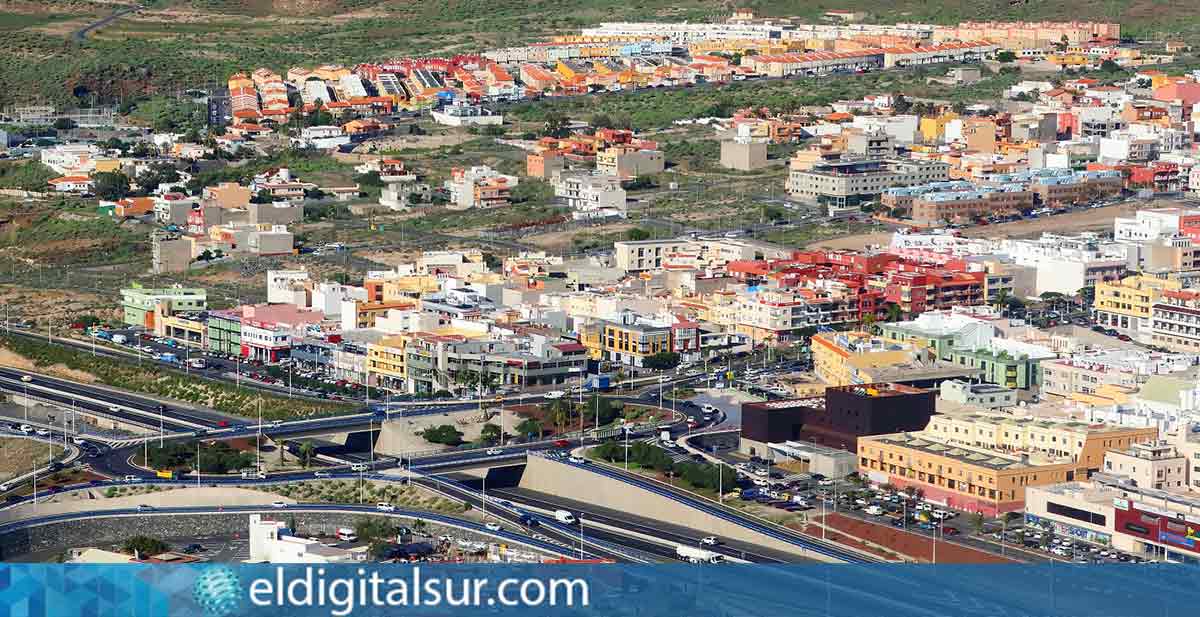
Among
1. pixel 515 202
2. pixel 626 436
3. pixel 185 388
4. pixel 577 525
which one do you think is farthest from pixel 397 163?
pixel 577 525

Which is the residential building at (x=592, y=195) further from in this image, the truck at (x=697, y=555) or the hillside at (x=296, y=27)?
the truck at (x=697, y=555)

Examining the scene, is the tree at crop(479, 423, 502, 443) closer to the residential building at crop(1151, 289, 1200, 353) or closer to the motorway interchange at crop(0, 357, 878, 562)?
the motorway interchange at crop(0, 357, 878, 562)

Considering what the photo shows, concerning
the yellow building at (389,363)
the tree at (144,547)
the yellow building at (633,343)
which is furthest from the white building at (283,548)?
the yellow building at (633,343)

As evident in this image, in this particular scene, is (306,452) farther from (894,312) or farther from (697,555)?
(894,312)

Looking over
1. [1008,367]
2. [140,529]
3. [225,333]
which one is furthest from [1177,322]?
[140,529]

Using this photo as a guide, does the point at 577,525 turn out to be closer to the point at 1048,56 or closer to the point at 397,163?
the point at 397,163

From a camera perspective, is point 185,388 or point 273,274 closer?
point 185,388

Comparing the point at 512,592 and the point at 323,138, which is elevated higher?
the point at 512,592

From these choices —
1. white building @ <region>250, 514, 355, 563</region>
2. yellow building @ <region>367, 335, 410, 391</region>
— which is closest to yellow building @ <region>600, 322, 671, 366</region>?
yellow building @ <region>367, 335, 410, 391</region>
